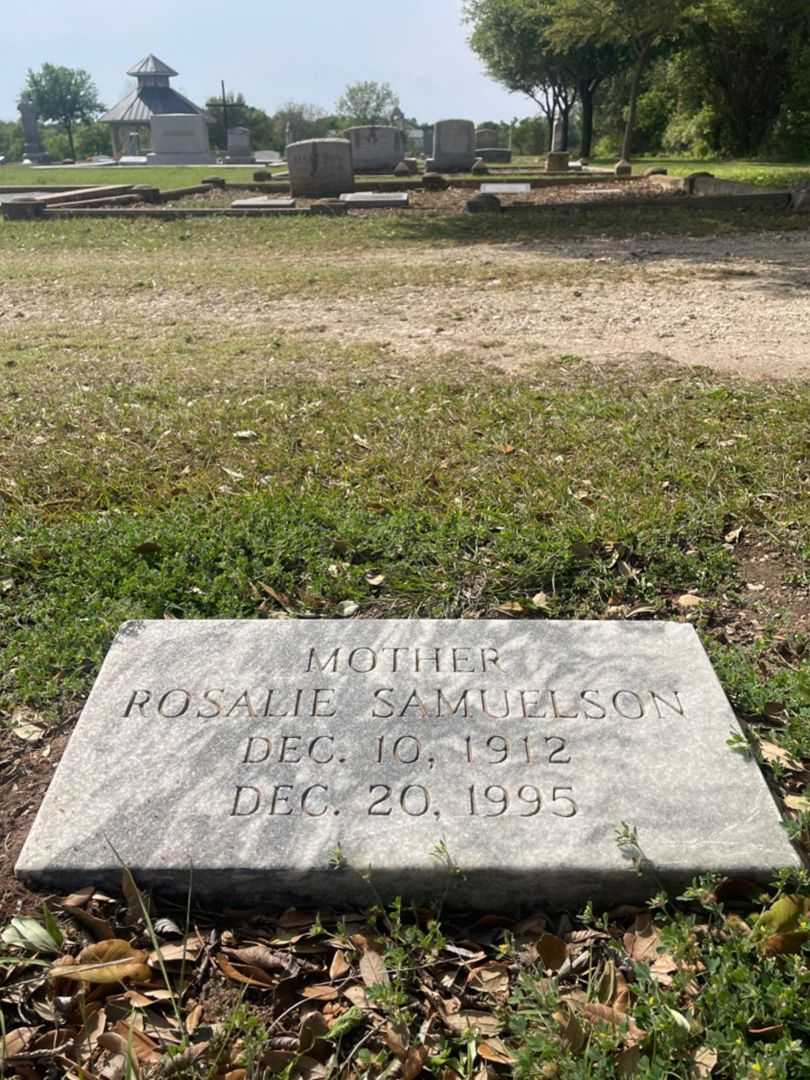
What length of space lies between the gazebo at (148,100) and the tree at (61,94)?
13661mm

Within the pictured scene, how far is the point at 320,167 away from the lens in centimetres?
1905

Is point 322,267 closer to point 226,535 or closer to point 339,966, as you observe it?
point 226,535

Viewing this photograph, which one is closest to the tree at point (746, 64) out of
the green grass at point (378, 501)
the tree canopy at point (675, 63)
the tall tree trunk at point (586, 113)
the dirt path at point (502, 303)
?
the tree canopy at point (675, 63)

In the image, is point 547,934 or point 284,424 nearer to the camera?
point 547,934

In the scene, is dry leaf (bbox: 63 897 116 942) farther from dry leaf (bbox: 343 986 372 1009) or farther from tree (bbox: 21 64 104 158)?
tree (bbox: 21 64 104 158)

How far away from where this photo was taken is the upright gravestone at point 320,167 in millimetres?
18891

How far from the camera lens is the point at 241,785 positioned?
210cm

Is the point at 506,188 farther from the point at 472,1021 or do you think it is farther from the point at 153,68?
the point at 153,68

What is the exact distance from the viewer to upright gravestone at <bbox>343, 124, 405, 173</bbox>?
1131 inches

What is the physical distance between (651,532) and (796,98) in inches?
1095

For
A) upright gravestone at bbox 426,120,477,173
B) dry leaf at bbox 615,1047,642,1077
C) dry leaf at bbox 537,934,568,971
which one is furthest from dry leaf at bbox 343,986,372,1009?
upright gravestone at bbox 426,120,477,173

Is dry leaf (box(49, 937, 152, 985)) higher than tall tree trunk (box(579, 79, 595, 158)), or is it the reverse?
tall tree trunk (box(579, 79, 595, 158))

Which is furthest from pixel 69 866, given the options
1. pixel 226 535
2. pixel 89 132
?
pixel 89 132

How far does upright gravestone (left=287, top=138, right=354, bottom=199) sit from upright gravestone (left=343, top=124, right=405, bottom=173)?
401 inches
